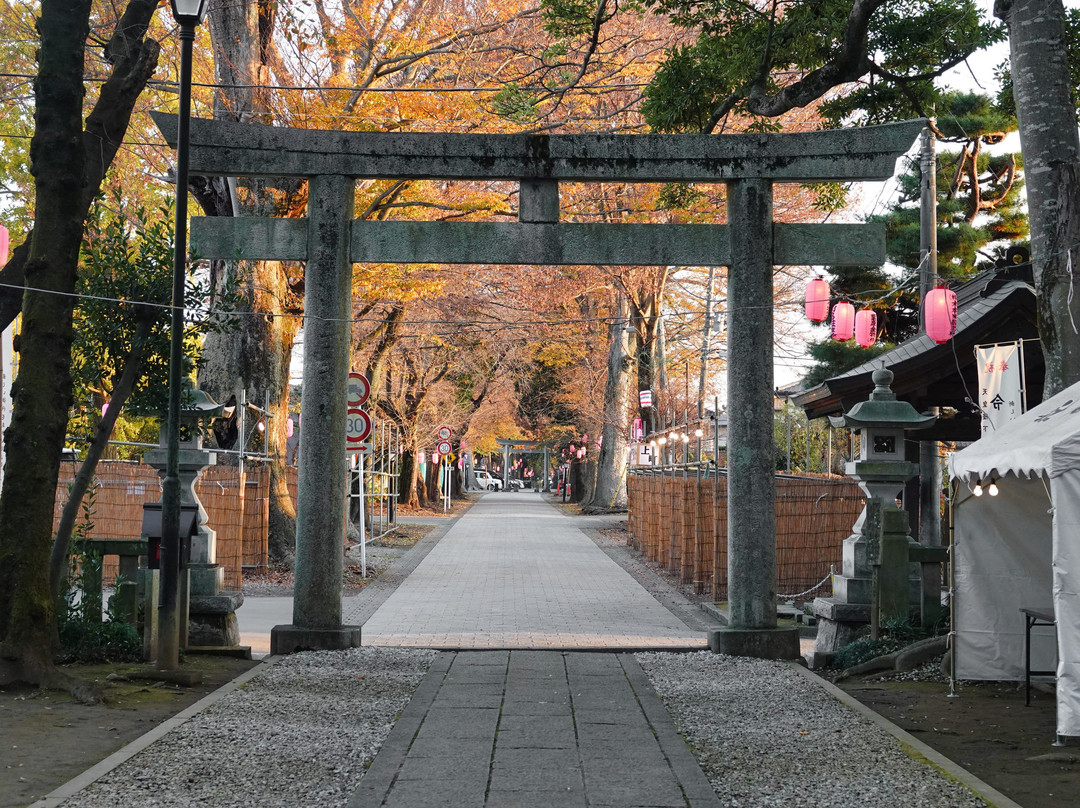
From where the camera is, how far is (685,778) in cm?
598

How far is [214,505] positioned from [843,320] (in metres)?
10.2

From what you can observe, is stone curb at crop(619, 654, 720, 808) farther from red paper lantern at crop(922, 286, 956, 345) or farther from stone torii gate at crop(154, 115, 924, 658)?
red paper lantern at crop(922, 286, 956, 345)

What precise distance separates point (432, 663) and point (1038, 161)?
21.9 ft

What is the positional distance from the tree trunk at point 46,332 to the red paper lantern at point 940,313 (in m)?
9.79

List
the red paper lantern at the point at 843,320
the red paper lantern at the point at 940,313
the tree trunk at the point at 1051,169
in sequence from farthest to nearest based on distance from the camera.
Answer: the red paper lantern at the point at 843,320, the red paper lantern at the point at 940,313, the tree trunk at the point at 1051,169

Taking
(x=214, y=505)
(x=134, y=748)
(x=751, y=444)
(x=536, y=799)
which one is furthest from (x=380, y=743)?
(x=214, y=505)

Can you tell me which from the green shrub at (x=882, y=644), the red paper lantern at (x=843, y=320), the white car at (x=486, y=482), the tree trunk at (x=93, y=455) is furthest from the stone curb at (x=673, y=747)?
the white car at (x=486, y=482)

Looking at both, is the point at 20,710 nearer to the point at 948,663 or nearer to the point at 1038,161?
the point at 948,663

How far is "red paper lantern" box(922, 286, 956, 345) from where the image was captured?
539 inches

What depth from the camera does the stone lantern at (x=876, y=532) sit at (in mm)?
10859

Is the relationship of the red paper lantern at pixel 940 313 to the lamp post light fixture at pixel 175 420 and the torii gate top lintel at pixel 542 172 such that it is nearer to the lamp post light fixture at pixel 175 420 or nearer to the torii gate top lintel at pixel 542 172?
the torii gate top lintel at pixel 542 172

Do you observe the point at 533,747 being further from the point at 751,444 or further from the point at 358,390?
the point at 358,390

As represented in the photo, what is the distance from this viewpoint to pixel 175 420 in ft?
29.5

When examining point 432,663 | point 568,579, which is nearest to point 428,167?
point 432,663
